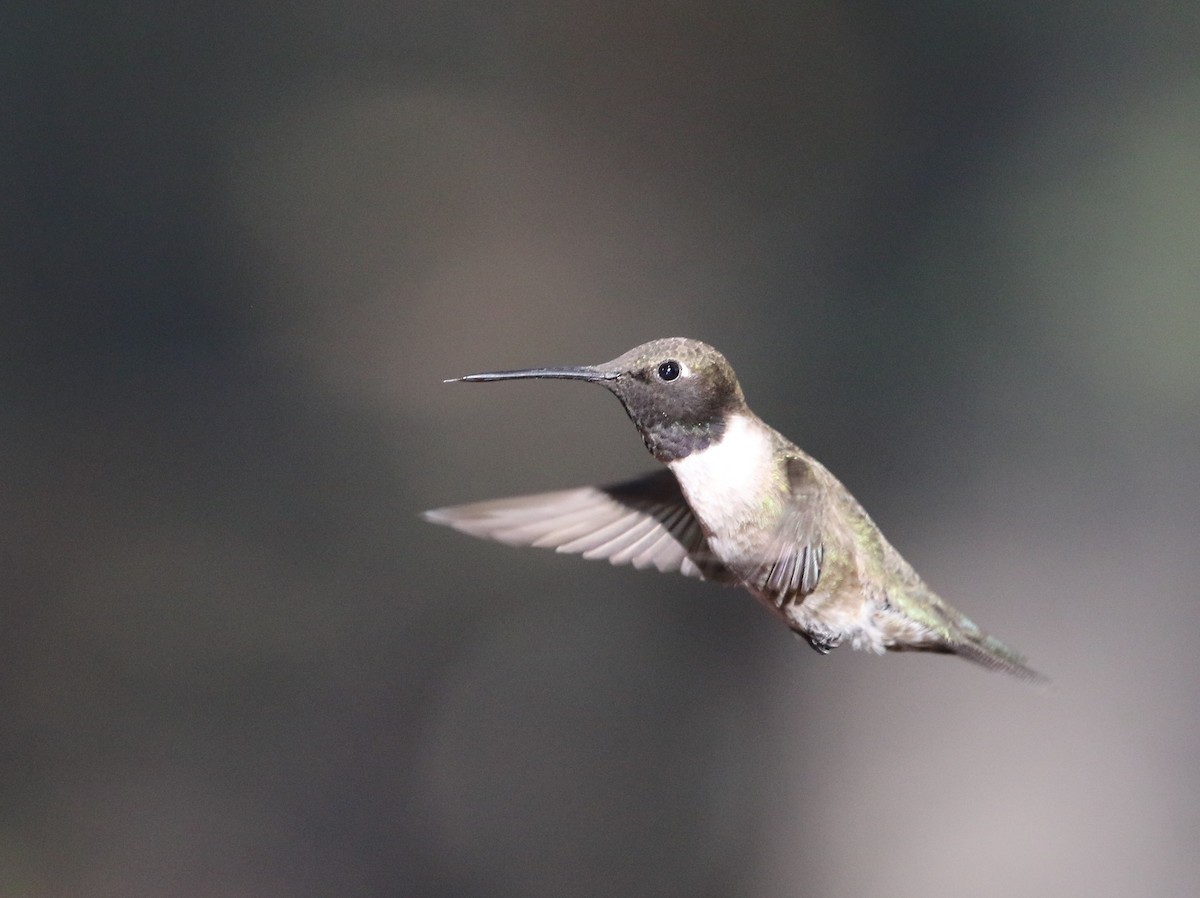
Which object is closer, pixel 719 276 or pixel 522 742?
pixel 522 742

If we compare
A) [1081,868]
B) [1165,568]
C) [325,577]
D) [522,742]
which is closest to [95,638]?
[325,577]

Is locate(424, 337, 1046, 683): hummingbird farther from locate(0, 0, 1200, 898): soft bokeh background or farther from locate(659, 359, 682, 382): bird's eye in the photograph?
locate(0, 0, 1200, 898): soft bokeh background

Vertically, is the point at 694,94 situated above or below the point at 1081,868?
above

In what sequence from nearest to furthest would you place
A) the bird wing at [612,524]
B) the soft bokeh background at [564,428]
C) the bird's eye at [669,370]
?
the bird's eye at [669,370] < the bird wing at [612,524] < the soft bokeh background at [564,428]

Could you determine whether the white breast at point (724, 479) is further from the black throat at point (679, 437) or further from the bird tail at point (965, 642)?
the bird tail at point (965, 642)

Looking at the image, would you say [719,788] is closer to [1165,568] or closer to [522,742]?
[522,742]

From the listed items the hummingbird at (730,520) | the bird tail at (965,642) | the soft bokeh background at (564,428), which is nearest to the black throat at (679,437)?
the hummingbird at (730,520)

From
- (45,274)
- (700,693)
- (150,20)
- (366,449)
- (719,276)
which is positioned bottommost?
(700,693)
